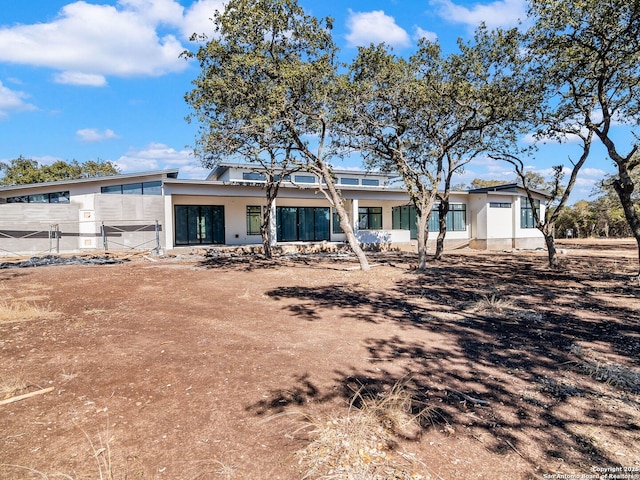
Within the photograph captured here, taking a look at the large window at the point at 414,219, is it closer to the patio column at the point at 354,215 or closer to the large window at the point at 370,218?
the large window at the point at 370,218

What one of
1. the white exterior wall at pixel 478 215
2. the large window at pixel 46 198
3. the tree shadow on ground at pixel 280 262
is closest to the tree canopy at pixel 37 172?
the large window at pixel 46 198

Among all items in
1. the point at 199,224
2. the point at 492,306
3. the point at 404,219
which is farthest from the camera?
the point at 404,219

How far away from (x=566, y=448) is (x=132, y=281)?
34.6ft

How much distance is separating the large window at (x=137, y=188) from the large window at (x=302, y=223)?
691cm

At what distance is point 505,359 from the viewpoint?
4.55 m

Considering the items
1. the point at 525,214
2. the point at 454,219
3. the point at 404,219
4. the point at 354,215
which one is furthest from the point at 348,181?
the point at 525,214

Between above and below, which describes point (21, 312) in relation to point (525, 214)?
below

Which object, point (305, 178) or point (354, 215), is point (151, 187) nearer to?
point (305, 178)

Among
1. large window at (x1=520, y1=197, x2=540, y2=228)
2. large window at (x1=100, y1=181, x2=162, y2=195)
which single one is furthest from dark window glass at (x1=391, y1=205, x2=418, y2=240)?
large window at (x1=100, y1=181, x2=162, y2=195)

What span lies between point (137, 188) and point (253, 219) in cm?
645

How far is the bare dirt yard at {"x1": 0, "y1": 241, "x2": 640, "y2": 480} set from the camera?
2.59 m

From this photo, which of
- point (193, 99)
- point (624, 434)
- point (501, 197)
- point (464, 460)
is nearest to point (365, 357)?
point (464, 460)

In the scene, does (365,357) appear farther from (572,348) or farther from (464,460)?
(572,348)

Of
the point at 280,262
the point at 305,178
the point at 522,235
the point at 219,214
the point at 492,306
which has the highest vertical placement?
the point at 305,178
